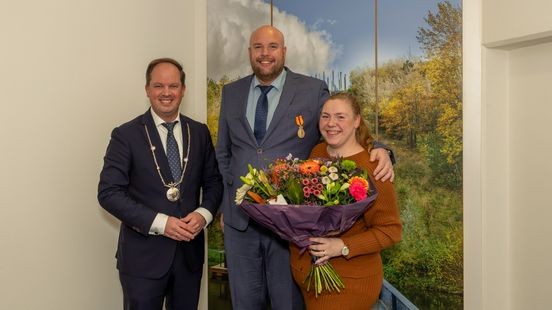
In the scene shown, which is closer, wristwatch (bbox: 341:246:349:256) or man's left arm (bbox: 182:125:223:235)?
wristwatch (bbox: 341:246:349:256)

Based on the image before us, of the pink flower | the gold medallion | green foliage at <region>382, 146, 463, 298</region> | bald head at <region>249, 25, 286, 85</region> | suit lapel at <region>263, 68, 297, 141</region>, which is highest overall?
bald head at <region>249, 25, 286, 85</region>

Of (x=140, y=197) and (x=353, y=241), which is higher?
(x=140, y=197)

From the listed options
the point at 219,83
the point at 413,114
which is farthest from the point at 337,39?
the point at 219,83

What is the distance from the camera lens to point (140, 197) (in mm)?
2592

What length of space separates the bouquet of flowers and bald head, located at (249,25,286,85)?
775 mm

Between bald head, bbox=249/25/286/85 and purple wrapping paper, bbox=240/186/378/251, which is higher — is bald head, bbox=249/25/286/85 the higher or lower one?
the higher one

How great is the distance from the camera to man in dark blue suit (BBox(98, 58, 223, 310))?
8.25 ft

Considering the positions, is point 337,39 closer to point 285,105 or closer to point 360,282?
point 285,105

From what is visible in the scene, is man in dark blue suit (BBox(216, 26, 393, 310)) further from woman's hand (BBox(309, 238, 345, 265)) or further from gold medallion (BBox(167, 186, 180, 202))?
Answer: woman's hand (BBox(309, 238, 345, 265))

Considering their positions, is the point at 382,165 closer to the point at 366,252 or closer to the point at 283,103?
the point at 366,252
